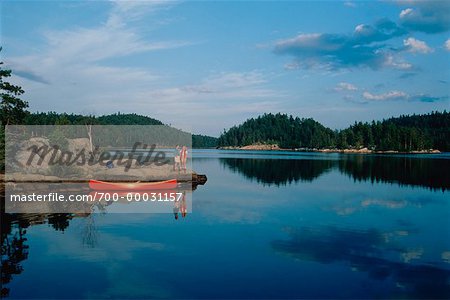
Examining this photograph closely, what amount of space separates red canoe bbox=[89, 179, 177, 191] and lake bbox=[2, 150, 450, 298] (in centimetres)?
945

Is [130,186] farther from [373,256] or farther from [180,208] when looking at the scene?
[373,256]

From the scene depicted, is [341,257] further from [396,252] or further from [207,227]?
[207,227]

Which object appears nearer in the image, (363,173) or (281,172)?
(363,173)

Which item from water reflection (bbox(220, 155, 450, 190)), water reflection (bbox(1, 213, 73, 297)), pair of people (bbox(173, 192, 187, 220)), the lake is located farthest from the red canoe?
water reflection (bbox(220, 155, 450, 190))

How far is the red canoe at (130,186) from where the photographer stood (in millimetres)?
40656

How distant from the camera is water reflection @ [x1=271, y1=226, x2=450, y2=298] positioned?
1592 centimetres

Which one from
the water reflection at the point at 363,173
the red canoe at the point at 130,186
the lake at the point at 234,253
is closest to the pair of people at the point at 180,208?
the lake at the point at 234,253

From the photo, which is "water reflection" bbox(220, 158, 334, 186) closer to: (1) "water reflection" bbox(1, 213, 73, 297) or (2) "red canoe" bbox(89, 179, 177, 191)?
(2) "red canoe" bbox(89, 179, 177, 191)

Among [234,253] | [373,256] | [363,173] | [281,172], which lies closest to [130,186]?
[234,253]

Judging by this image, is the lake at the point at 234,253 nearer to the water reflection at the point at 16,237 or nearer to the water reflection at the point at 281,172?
the water reflection at the point at 16,237

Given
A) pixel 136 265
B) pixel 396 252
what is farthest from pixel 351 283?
pixel 136 265

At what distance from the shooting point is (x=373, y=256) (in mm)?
19922

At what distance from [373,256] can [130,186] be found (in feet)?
95.9

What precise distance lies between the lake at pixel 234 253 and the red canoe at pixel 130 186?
945 centimetres
